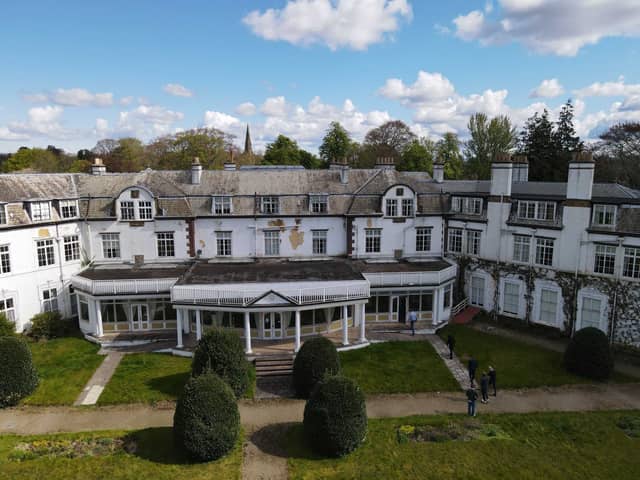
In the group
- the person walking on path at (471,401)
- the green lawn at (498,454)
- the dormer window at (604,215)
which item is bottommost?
the green lawn at (498,454)

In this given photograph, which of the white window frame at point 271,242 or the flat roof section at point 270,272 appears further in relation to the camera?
the white window frame at point 271,242

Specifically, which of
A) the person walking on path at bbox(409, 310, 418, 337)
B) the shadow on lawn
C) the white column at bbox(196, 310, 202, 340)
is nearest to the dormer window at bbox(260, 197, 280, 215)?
the white column at bbox(196, 310, 202, 340)

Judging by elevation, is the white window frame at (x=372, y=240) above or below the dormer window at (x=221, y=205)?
below

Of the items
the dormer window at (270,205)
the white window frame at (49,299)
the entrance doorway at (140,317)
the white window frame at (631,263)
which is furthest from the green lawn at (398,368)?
the white window frame at (49,299)

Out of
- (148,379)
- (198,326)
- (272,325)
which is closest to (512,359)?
(272,325)

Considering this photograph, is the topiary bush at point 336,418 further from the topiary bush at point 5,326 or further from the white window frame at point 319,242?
the topiary bush at point 5,326

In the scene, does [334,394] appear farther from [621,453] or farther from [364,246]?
[364,246]

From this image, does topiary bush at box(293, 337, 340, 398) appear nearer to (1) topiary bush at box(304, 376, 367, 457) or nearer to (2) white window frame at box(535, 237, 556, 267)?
(1) topiary bush at box(304, 376, 367, 457)

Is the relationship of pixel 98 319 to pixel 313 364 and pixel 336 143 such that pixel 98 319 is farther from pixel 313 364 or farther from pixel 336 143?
pixel 336 143
